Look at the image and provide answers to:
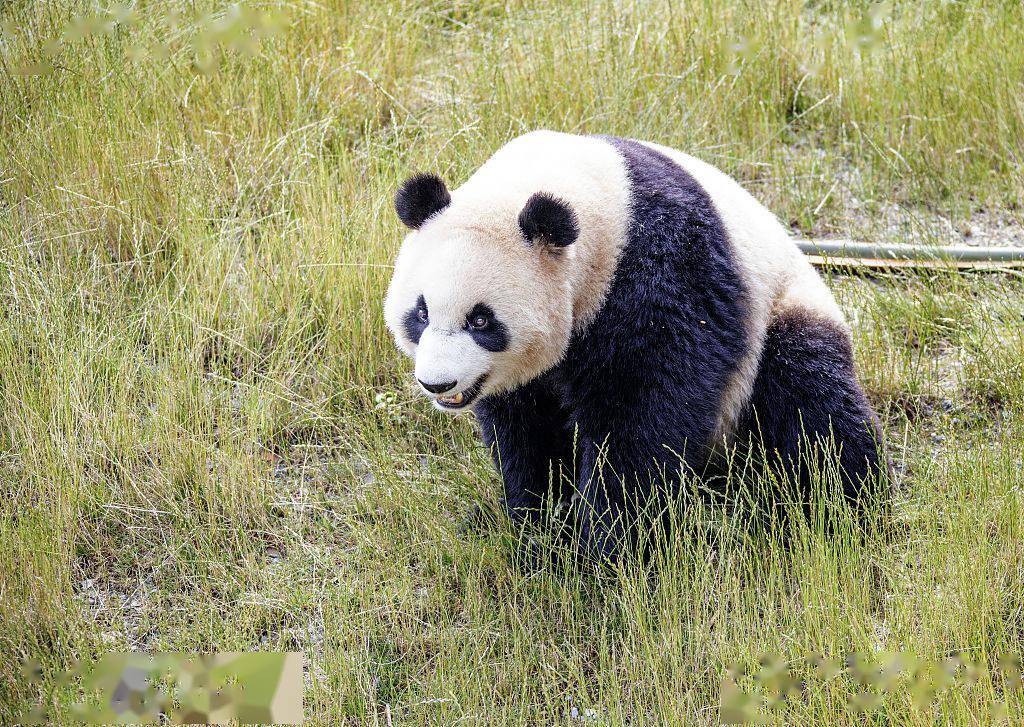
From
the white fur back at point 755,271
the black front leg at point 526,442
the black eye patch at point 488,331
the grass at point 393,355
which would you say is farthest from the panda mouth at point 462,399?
the white fur back at point 755,271

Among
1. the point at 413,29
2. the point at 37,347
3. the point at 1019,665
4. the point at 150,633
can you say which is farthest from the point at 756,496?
the point at 413,29

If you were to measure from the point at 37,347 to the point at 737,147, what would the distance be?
355cm

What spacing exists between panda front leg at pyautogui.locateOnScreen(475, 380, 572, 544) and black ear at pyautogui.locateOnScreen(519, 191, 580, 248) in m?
0.64

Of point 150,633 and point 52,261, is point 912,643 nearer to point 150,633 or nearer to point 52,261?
point 150,633

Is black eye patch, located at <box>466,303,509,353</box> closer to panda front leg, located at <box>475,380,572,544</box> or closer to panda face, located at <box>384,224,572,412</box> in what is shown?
panda face, located at <box>384,224,572,412</box>

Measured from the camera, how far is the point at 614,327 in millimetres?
3217

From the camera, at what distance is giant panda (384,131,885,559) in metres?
3.04

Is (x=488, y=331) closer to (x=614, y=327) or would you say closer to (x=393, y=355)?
(x=614, y=327)

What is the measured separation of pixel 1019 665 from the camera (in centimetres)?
289

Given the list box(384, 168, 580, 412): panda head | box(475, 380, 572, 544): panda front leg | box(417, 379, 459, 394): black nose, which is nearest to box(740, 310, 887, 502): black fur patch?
box(475, 380, 572, 544): panda front leg

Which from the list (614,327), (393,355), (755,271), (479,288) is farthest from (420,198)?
(393,355)

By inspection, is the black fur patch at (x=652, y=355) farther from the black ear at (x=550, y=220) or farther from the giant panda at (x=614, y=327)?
the black ear at (x=550, y=220)

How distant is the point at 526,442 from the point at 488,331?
2.16ft

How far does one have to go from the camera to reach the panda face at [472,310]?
2.98 m
